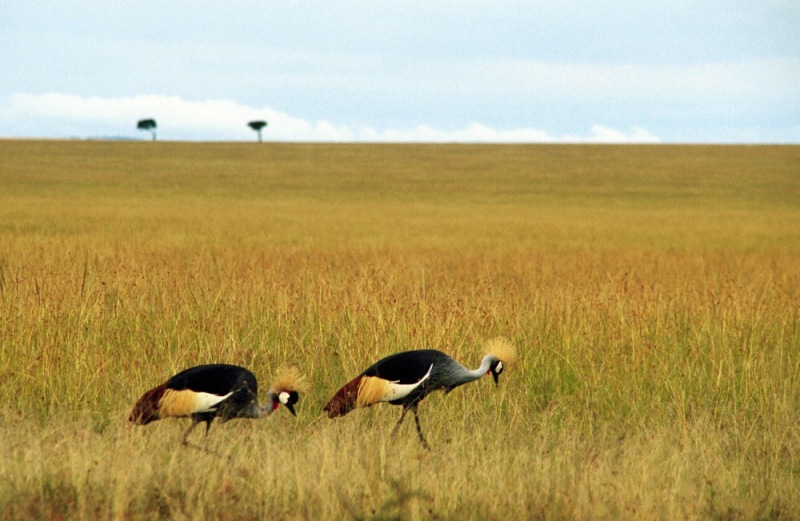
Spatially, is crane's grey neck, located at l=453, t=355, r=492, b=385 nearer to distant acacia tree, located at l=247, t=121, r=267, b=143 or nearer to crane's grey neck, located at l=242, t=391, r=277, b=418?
crane's grey neck, located at l=242, t=391, r=277, b=418

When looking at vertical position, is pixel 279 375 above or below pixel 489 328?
above

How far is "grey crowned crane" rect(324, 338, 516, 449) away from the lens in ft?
16.2

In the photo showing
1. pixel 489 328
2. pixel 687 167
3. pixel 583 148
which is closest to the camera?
pixel 489 328

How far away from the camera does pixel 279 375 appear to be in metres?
4.76

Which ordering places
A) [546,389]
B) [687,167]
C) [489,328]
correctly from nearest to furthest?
[546,389] < [489,328] < [687,167]

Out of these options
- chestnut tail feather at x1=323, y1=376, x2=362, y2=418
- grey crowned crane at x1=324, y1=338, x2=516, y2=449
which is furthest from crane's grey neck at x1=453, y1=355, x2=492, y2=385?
chestnut tail feather at x1=323, y1=376, x2=362, y2=418

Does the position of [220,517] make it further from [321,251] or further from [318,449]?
[321,251]

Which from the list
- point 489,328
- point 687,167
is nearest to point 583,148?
point 687,167

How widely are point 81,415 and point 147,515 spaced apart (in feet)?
7.78

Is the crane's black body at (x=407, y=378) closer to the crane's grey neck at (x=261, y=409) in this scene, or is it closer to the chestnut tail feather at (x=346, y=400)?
the chestnut tail feather at (x=346, y=400)

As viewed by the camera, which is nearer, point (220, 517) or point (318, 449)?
point (220, 517)

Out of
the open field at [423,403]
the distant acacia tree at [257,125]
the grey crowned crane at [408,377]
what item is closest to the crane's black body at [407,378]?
the grey crowned crane at [408,377]

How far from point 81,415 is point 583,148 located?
8461cm

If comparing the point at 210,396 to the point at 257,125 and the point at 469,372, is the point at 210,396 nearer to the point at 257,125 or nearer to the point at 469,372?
the point at 469,372
